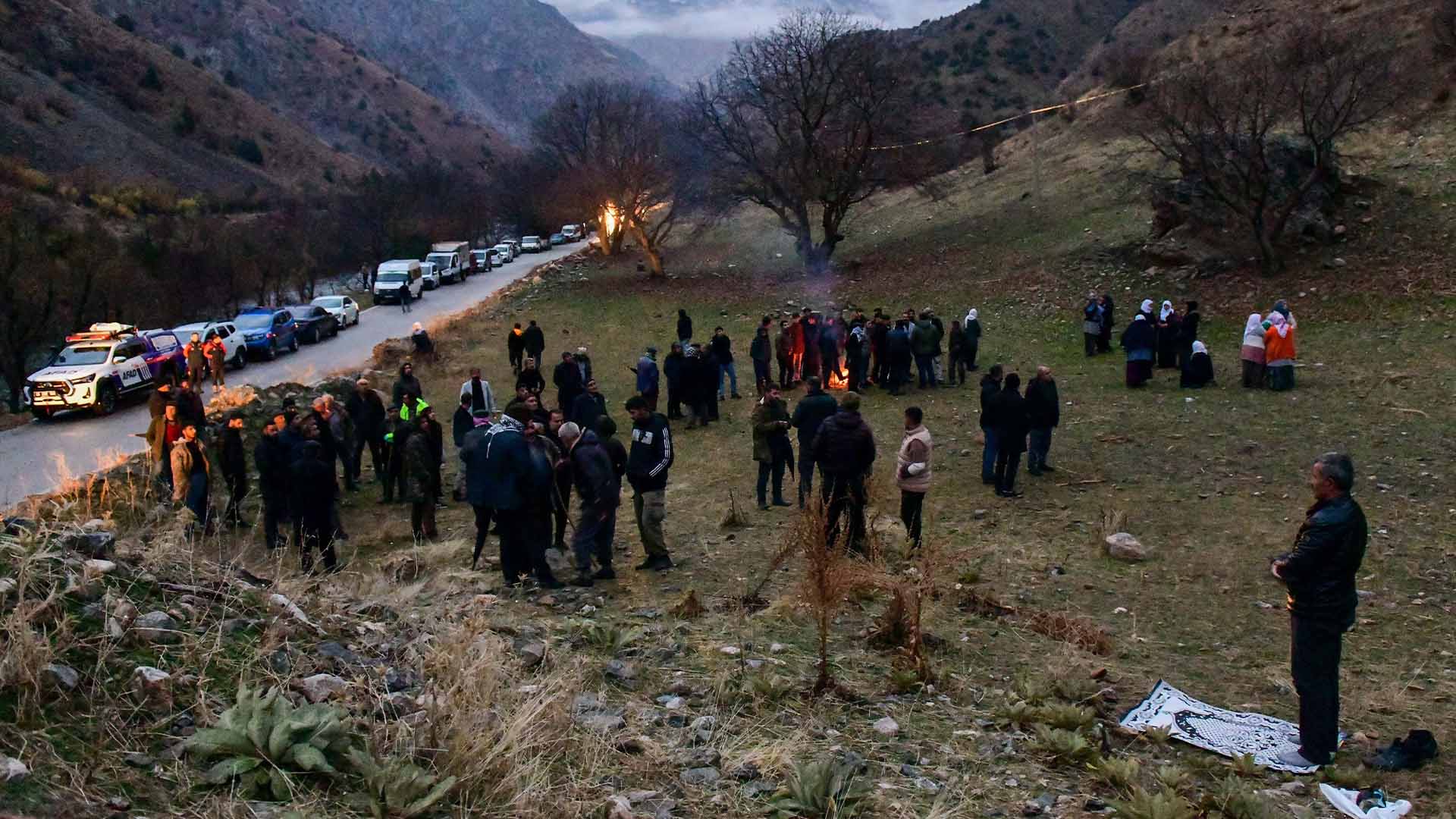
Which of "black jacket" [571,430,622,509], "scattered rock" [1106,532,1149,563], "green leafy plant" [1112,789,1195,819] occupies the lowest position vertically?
"scattered rock" [1106,532,1149,563]

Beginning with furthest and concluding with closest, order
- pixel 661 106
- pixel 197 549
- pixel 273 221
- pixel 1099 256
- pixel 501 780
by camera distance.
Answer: pixel 661 106 → pixel 273 221 → pixel 1099 256 → pixel 197 549 → pixel 501 780

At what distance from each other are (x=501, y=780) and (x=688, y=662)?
7.47ft

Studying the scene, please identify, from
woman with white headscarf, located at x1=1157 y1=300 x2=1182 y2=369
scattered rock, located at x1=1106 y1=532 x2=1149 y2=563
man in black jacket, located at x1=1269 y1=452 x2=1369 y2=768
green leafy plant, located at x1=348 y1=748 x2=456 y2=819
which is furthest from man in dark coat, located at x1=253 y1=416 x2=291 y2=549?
woman with white headscarf, located at x1=1157 y1=300 x2=1182 y2=369

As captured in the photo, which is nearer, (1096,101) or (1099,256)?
(1099,256)

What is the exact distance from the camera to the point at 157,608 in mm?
5734

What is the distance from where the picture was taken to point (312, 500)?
10.0 meters

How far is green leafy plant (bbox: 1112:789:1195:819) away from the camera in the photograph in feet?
15.2

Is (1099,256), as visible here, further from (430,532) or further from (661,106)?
(661,106)

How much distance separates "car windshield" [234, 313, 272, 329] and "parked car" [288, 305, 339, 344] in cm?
167

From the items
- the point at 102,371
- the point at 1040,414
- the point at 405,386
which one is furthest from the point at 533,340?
the point at 1040,414

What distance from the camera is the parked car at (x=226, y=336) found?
86.8 ft

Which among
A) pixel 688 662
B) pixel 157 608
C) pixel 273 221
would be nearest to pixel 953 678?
pixel 688 662

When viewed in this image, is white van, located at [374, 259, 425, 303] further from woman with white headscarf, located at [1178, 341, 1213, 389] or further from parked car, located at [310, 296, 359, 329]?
woman with white headscarf, located at [1178, 341, 1213, 389]

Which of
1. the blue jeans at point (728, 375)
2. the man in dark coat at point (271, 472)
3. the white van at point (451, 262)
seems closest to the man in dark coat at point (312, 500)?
the man in dark coat at point (271, 472)
